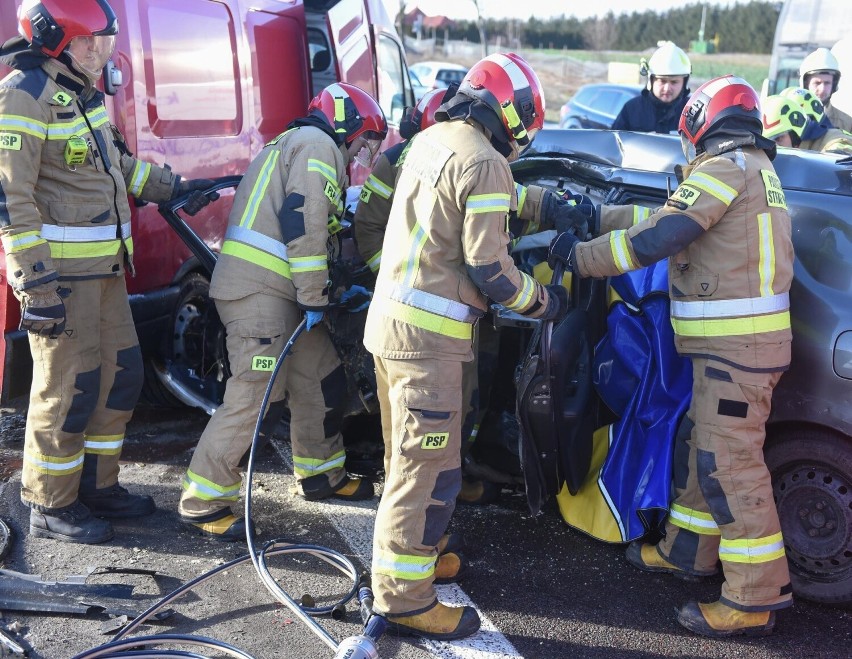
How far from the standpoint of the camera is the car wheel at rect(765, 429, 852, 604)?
3297 mm

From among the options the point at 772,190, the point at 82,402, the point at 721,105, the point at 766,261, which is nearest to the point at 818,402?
the point at 766,261

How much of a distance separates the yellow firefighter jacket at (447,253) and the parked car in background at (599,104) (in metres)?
11.3

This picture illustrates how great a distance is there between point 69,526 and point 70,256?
1134mm

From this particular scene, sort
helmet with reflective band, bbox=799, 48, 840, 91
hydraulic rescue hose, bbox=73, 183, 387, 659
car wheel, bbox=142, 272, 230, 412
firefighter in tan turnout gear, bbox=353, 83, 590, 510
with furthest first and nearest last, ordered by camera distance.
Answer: helmet with reflective band, bbox=799, 48, 840, 91 < car wheel, bbox=142, 272, 230, 412 < firefighter in tan turnout gear, bbox=353, 83, 590, 510 < hydraulic rescue hose, bbox=73, 183, 387, 659

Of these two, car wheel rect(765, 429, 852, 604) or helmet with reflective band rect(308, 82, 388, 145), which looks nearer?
car wheel rect(765, 429, 852, 604)

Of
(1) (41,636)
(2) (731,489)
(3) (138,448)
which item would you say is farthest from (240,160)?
(2) (731,489)

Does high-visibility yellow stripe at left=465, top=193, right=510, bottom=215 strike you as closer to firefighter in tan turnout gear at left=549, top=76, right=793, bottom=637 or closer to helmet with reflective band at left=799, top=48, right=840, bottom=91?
firefighter in tan turnout gear at left=549, top=76, right=793, bottom=637

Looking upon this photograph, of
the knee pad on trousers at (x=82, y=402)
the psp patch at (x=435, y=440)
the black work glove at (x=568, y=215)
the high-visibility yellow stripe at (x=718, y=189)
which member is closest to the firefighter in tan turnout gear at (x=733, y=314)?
the high-visibility yellow stripe at (x=718, y=189)

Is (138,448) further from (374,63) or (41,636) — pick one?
(374,63)

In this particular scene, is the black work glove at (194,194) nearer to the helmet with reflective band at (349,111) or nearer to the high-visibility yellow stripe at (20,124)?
the helmet with reflective band at (349,111)

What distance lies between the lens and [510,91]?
3137mm

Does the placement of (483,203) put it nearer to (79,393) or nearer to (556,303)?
(556,303)

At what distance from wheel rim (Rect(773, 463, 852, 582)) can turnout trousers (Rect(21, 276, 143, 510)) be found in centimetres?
278

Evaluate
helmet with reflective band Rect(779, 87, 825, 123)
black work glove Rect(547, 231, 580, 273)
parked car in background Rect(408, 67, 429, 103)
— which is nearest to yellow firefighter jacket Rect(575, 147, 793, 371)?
black work glove Rect(547, 231, 580, 273)
